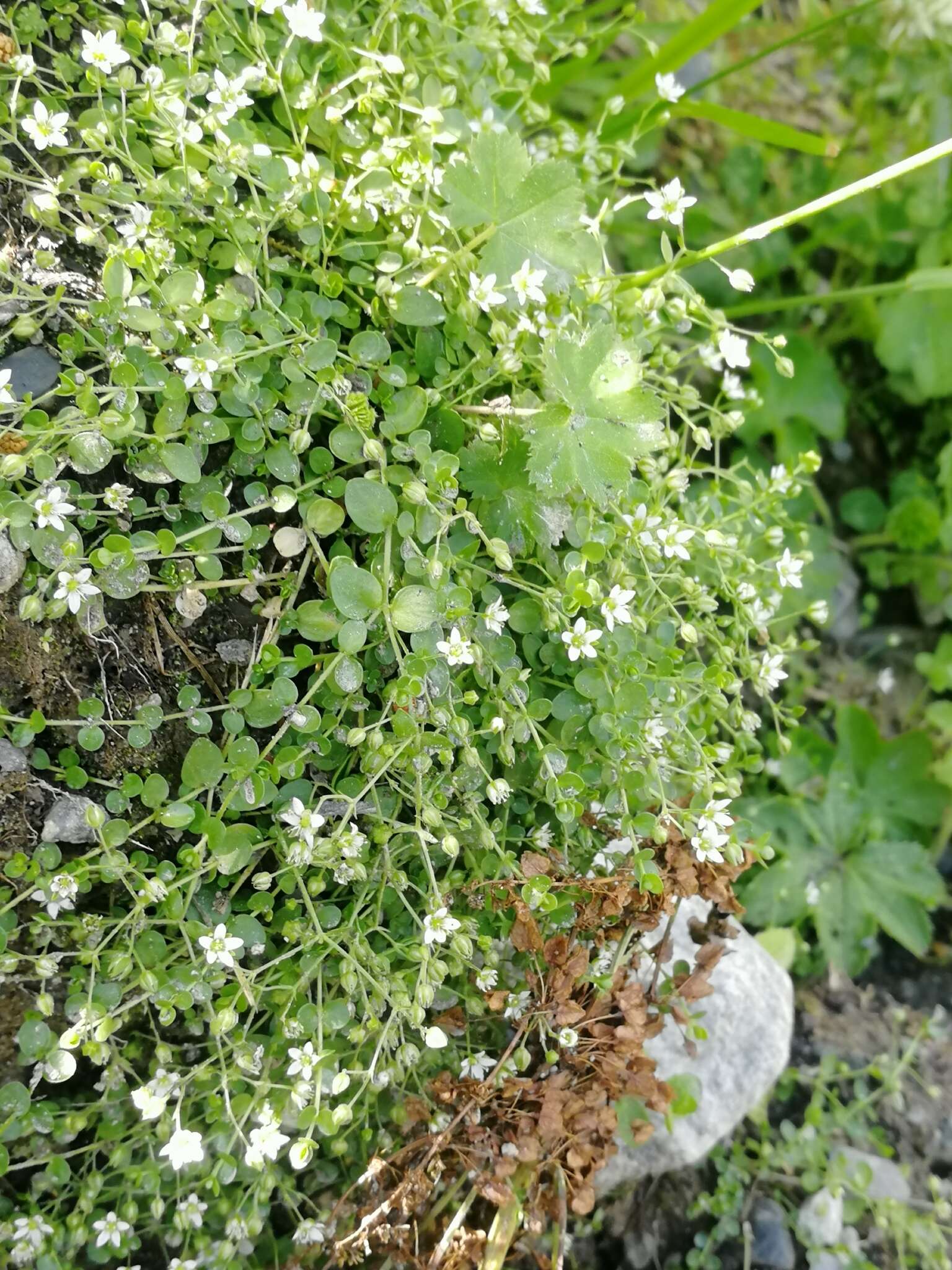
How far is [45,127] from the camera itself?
125 centimetres

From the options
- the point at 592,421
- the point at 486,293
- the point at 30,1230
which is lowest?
the point at 30,1230

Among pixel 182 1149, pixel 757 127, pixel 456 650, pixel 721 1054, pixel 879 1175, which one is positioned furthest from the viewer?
pixel 879 1175

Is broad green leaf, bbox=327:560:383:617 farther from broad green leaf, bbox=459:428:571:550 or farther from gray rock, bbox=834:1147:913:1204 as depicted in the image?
gray rock, bbox=834:1147:913:1204

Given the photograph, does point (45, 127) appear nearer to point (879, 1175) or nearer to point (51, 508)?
point (51, 508)

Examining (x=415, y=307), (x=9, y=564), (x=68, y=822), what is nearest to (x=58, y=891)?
(x=68, y=822)

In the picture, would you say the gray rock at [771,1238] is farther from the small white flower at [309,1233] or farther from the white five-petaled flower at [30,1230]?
the white five-petaled flower at [30,1230]

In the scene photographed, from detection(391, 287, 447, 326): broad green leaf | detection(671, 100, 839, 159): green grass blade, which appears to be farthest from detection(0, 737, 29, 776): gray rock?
detection(671, 100, 839, 159): green grass blade

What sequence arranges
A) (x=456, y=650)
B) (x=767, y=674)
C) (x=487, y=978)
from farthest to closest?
1. (x=767, y=674)
2. (x=487, y=978)
3. (x=456, y=650)

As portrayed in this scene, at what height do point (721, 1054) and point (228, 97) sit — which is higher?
point (228, 97)

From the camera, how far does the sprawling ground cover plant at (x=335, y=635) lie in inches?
50.0

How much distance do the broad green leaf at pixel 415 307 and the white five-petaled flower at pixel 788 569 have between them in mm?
667

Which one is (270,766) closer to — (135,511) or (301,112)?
(135,511)

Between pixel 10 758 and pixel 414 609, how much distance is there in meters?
0.61

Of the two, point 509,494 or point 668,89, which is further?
point 668,89
